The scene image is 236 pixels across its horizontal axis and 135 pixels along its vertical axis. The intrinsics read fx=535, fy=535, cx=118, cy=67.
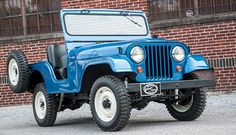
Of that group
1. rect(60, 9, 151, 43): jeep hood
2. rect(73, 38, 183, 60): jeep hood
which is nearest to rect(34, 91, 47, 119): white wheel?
rect(60, 9, 151, 43): jeep hood

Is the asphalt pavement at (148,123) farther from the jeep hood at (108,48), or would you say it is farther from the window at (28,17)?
the window at (28,17)

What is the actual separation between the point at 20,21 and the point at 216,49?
225 inches

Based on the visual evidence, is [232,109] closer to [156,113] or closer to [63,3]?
[156,113]

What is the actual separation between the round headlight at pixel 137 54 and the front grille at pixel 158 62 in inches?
4.9

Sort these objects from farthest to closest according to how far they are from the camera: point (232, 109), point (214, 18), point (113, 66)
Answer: point (214, 18)
point (232, 109)
point (113, 66)

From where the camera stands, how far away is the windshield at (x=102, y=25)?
9.11 meters

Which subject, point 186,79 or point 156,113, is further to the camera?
point 156,113

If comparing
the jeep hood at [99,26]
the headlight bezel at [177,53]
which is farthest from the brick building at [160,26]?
the headlight bezel at [177,53]

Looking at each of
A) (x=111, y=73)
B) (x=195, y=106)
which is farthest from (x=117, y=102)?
(x=195, y=106)

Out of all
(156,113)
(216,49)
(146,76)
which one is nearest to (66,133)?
(146,76)

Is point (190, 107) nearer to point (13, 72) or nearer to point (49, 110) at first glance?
point (49, 110)

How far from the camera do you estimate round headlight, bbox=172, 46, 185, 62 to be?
26.2 feet

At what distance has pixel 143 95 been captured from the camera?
7473mm

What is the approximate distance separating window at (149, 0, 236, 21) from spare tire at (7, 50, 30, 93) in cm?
507
